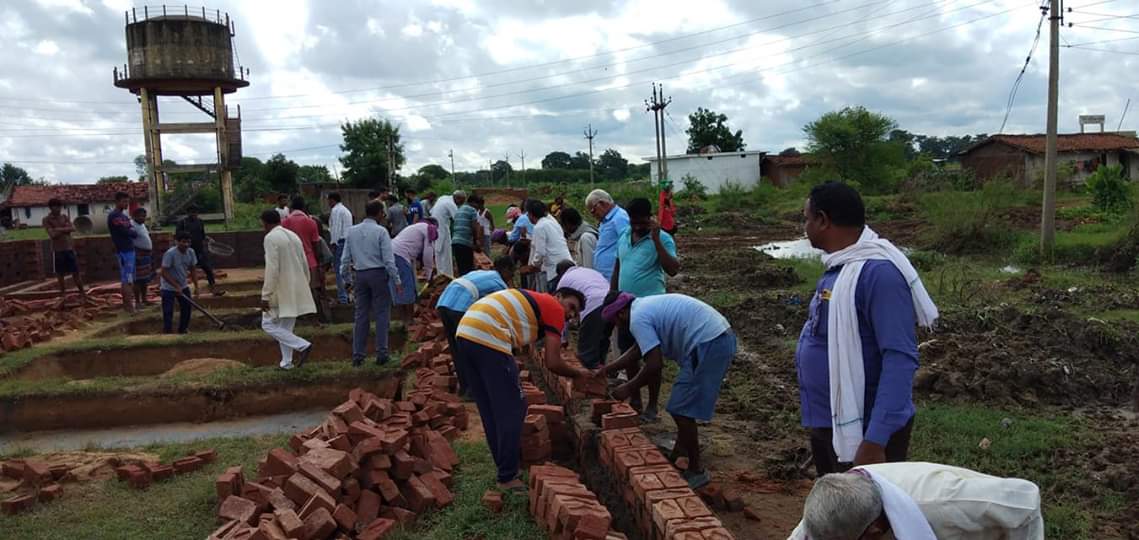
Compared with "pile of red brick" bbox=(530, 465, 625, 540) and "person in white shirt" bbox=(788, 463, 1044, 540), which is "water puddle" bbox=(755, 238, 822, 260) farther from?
"person in white shirt" bbox=(788, 463, 1044, 540)

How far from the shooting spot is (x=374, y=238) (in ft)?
25.5

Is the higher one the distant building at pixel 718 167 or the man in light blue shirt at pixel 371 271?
the distant building at pixel 718 167

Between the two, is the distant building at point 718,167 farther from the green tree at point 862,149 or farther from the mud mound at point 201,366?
the mud mound at point 201,366

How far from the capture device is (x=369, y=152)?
48688mm

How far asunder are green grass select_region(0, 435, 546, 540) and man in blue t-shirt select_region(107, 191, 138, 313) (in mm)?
6945

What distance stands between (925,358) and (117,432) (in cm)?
751

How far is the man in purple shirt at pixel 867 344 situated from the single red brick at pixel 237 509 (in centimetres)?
292

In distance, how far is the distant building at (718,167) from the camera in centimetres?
5112

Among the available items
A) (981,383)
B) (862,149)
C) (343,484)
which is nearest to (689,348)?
(343,484)

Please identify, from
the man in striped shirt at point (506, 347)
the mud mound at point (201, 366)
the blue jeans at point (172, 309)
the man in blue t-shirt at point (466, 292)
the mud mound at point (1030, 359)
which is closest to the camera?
the man in striped shirt at point (506, 347)

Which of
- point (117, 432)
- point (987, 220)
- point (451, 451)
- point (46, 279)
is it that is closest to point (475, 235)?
point (117, 432)

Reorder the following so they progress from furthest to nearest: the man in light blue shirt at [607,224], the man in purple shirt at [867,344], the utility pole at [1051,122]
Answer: the utility pole at [1051,122] → the man in light blue shirt at [607,224] → the man in purple shirt at [867,344]

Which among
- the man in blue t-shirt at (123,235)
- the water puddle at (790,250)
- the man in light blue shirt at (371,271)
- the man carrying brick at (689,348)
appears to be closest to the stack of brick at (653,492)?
the man carrying brick at (689,348)

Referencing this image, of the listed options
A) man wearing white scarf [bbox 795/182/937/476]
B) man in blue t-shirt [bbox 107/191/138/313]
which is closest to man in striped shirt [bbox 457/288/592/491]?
man wearing white scarf [bbox 795/182/937/476]
